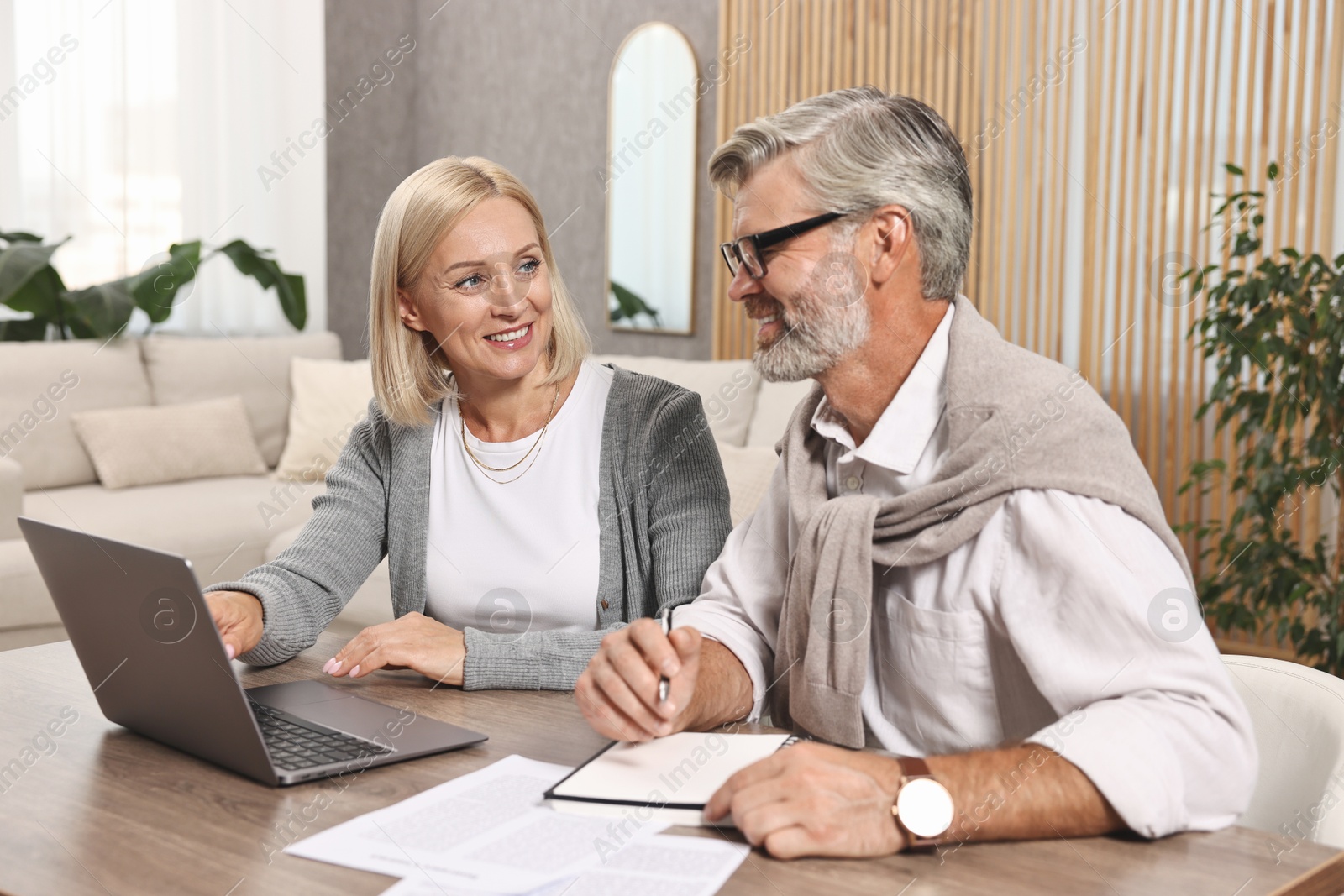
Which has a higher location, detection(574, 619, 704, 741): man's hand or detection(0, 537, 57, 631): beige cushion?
detection(574, 619, 704, 741): man's hand

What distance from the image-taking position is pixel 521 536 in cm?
172

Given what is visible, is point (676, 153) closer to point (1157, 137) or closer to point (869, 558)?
point (1157, 137)

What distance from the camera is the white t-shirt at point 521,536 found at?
1.70 metres

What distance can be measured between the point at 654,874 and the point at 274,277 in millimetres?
4601

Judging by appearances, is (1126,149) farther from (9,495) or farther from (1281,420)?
(9,495)

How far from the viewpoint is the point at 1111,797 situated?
0.92m

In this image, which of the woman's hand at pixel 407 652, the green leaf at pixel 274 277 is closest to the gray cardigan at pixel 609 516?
the woman's hand at pixel 407 652

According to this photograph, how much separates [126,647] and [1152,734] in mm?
912

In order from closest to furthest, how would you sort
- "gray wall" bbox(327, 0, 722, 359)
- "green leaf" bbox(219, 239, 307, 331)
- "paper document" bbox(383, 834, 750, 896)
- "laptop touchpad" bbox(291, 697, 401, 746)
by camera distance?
Answer: "paper document" bbox(383, 834, 750, 896) → "laptop touchpad" bbox(291, 697, 401, 746) → "green leaf" bbox(219, 239, 307, 331) → "gray wall" bbox(327, 0, 722, 359)

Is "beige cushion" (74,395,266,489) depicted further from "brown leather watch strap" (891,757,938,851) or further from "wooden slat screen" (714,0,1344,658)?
"brown leather watch strap" (891,757,938,851)

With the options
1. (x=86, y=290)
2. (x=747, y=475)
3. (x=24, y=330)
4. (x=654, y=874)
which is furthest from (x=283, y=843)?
(x=24, y=330)

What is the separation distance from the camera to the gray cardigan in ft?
5.25

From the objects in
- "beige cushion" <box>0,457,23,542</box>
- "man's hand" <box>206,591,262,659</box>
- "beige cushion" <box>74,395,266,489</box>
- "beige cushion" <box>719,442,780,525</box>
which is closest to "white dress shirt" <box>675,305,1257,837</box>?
"man's hand" <box>206,591,262,659</box>

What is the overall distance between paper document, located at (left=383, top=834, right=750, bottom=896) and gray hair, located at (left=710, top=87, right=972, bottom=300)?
0.68m
